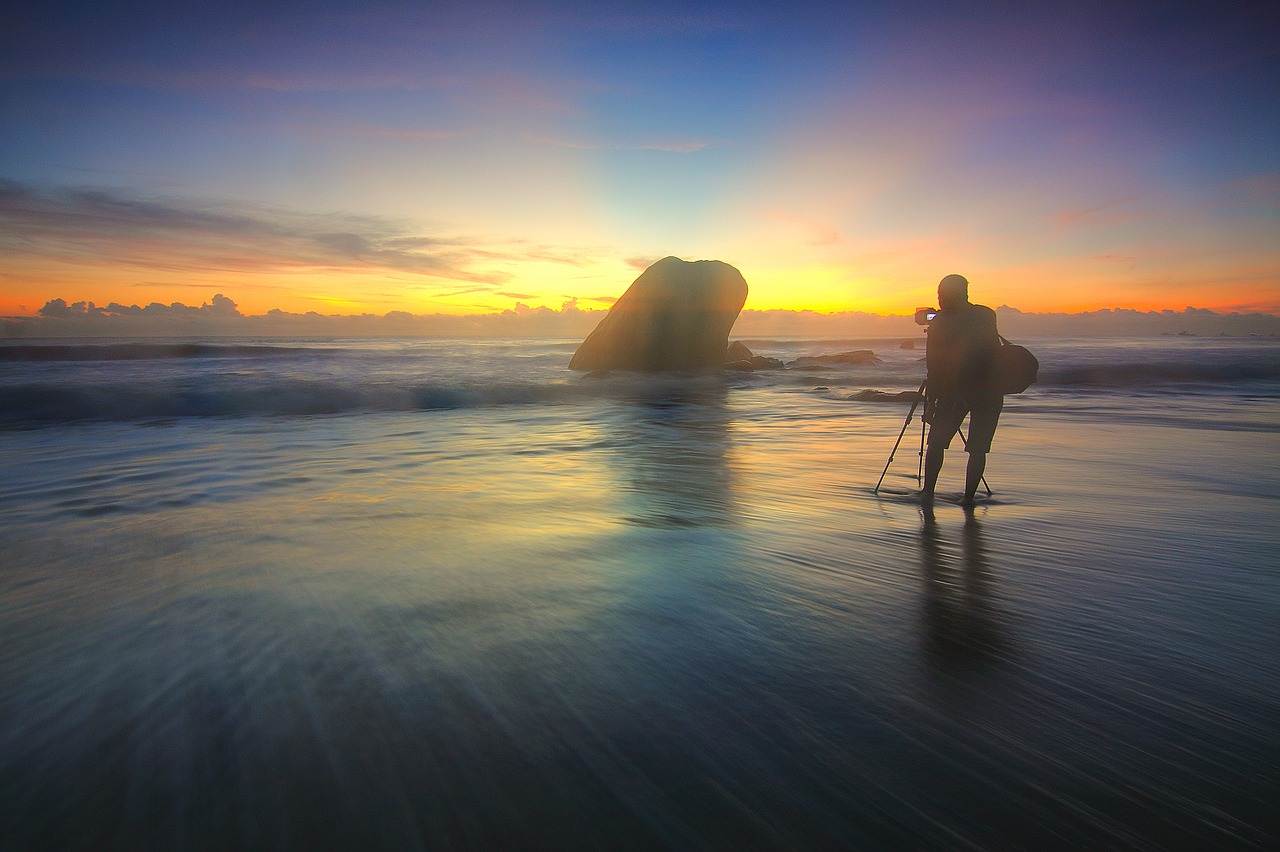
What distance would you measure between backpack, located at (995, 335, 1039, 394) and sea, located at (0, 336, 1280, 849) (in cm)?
114

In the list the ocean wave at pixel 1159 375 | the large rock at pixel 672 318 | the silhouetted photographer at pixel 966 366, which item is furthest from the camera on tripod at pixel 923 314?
the large rock at pixel 672 318

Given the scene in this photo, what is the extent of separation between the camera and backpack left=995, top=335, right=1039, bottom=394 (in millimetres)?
5336

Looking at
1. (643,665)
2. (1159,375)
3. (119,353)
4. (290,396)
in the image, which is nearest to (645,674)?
(643,665)

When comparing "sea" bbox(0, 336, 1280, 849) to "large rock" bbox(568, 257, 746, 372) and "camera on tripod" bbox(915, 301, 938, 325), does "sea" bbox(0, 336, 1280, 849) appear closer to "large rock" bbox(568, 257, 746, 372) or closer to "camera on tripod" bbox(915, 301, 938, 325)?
"camera on tripod" bbox(915, 301, 938, 325)

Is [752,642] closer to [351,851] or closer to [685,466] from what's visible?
[351,851]

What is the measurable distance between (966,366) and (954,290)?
0.70 meters

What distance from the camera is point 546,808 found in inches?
71.7

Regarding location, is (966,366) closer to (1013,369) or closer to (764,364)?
(1013,369)

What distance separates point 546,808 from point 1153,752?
200 centimetres

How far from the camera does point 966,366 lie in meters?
5.48

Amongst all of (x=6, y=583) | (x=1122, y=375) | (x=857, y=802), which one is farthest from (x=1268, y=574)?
(x=1122, y=375)

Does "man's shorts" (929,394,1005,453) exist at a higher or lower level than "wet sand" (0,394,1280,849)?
higher

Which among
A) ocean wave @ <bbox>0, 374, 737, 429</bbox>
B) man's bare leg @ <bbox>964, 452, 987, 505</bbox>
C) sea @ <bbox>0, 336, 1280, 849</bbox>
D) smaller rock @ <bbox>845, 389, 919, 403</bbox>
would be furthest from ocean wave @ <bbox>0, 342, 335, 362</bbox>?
man's bare leg @ <bbox>964, 452, 987, 505</bbox>

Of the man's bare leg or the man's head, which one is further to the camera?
the man's bare leg
